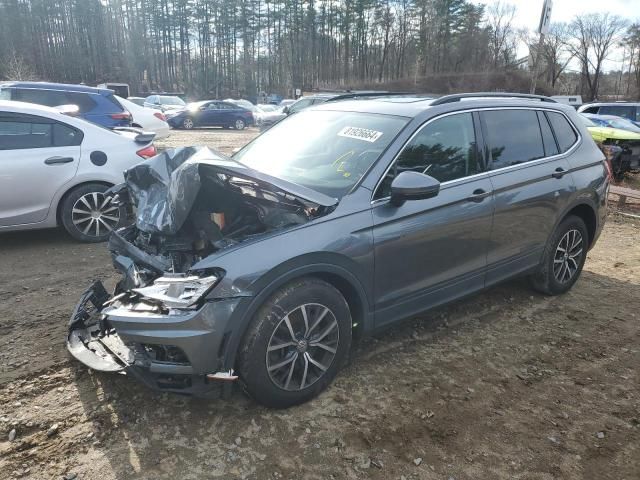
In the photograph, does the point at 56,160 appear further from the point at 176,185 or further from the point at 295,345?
the point at 295,345

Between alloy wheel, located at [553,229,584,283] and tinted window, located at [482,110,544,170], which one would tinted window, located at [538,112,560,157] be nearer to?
tinted window, located at [482,110,544,170]

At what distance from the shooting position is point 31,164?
17.5 feet

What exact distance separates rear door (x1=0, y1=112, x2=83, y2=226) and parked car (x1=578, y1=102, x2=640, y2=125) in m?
15.4

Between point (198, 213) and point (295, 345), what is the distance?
3.79ft

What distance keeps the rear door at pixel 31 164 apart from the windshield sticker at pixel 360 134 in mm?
3526

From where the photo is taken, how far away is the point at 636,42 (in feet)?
176

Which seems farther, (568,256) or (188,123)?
(188,123)

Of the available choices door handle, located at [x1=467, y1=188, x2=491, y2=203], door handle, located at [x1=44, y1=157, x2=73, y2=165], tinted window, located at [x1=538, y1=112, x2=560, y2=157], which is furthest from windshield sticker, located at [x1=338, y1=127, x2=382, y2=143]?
door handle, located at [x1=44, y1=157, x2=73, y2=165]

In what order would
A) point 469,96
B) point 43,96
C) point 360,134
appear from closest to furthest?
1. point 360,134
2. point 469,96
3. point 43,96

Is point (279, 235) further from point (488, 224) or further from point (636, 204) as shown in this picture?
point (636, 204)

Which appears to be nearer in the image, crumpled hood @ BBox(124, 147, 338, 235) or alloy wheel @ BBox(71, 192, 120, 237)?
crumpled hood @ BBox(124, 147, 338, 235)

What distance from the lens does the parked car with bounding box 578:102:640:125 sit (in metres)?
16.0

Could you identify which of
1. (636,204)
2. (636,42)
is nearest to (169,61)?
(636,42)

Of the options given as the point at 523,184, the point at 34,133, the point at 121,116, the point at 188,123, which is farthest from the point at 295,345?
the point at 188,123
